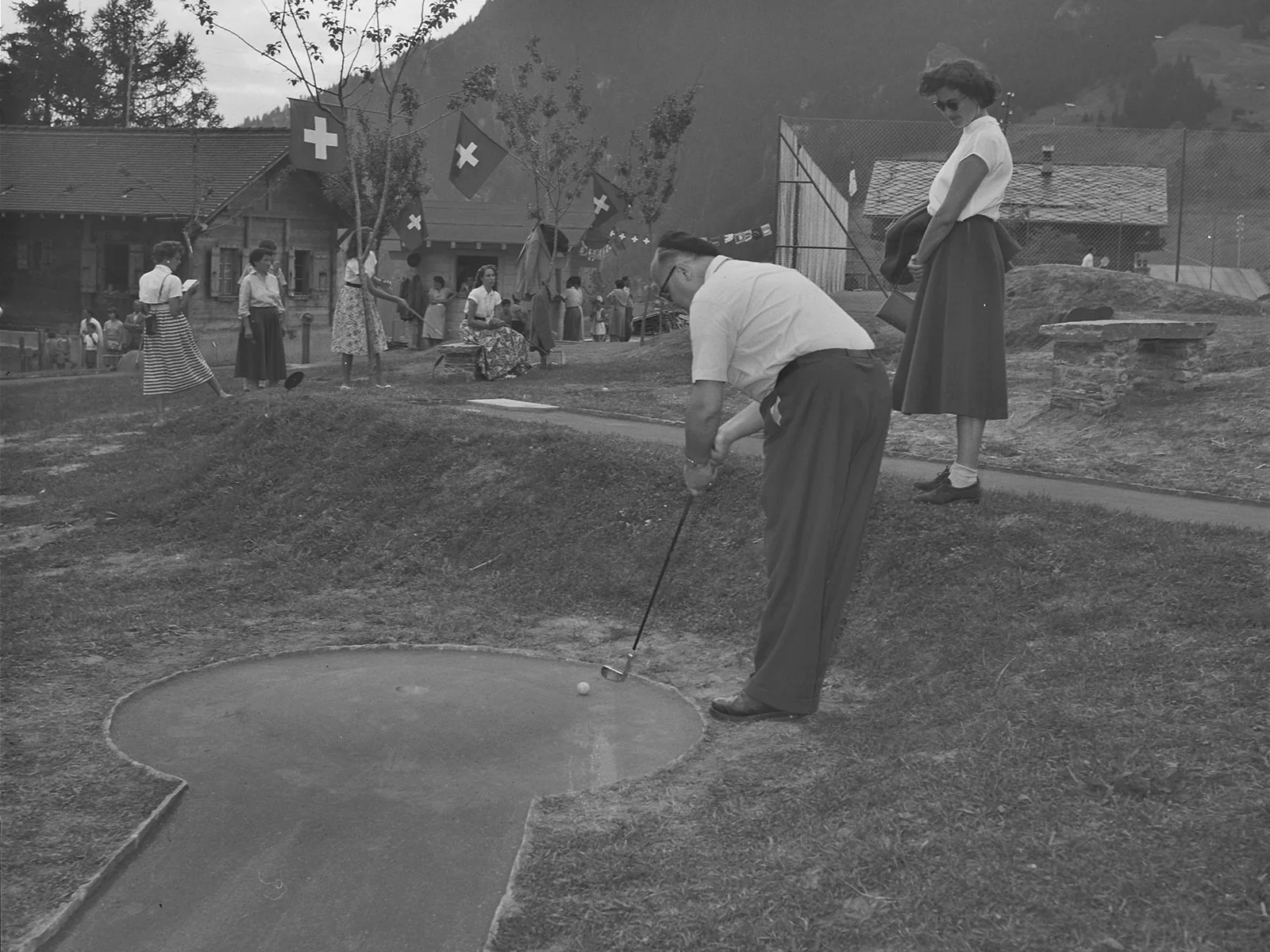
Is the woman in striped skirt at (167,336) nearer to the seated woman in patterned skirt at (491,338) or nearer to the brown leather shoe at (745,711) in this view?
the seated woman in patterned skirt at (491,338)

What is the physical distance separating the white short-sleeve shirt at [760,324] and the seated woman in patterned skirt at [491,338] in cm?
1276

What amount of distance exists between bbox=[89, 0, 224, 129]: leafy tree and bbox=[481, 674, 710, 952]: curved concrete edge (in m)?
60.7

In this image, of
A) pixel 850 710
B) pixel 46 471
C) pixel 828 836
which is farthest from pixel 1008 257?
pixel 46 471

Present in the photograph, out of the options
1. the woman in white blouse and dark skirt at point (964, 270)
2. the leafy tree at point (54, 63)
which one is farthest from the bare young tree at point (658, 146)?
the leafy tree at point (54, 63)

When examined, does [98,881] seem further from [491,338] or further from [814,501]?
[491,338]

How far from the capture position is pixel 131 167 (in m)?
37.7

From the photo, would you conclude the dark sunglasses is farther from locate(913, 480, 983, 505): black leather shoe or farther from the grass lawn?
the grass lawn

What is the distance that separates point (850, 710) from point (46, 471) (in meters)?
8.76

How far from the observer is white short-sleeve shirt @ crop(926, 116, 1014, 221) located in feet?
21.1

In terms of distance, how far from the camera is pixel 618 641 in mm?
7188

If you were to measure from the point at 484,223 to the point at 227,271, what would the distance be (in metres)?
9.28

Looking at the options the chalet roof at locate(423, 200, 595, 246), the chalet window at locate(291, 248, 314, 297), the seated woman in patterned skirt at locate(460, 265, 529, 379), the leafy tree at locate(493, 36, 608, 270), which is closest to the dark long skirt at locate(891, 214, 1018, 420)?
the seated woman in patterned skirt at locate(460, 265, 529, 379)

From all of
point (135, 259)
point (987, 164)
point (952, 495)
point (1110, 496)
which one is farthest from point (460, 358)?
point (135, 259)

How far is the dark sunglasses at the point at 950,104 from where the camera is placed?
654cm
